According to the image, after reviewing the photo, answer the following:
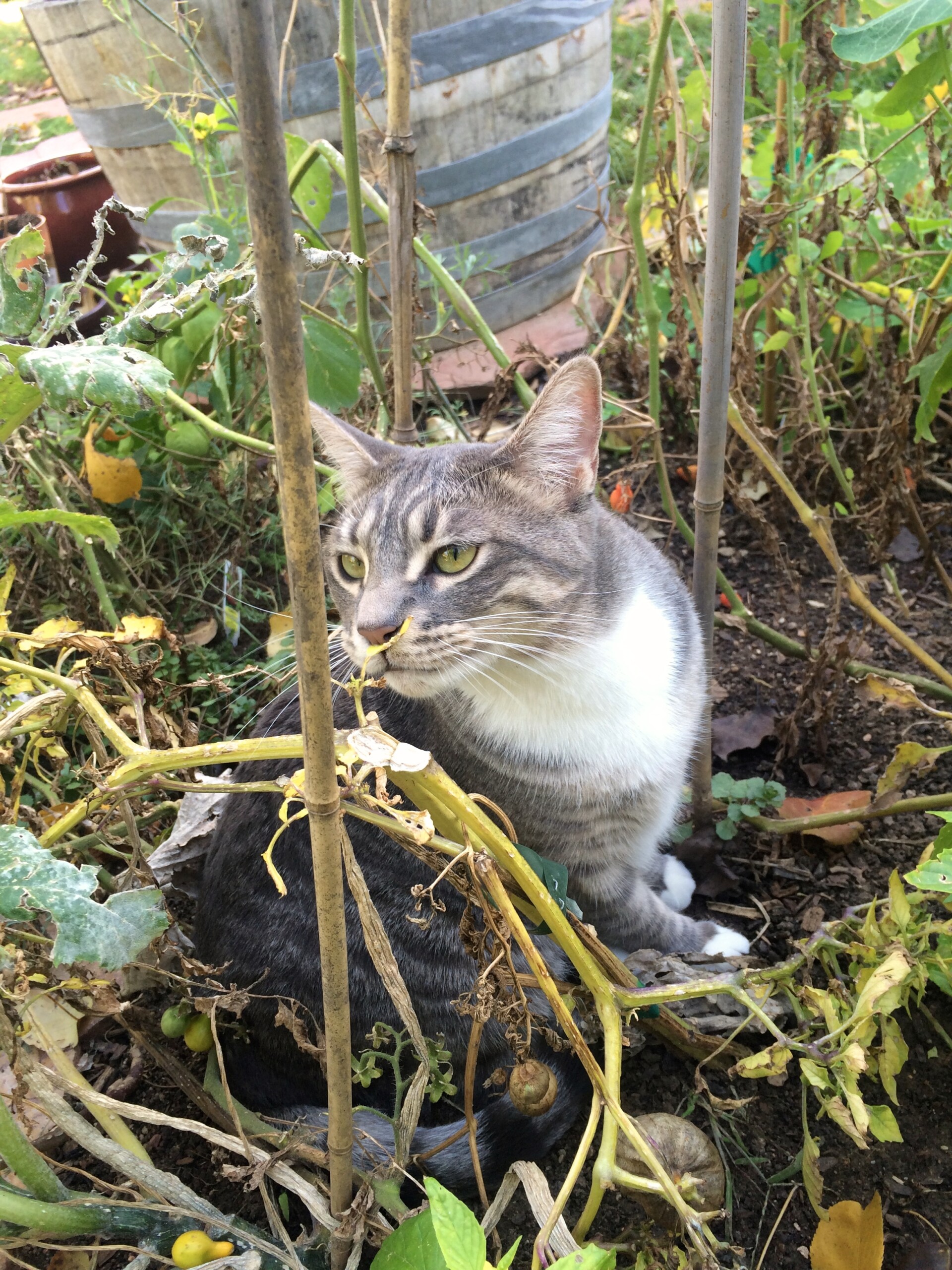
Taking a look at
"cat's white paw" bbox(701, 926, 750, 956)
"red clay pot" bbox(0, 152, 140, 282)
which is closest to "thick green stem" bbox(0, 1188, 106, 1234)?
"cat's white paw" bbox(701, 926, 750, 956)

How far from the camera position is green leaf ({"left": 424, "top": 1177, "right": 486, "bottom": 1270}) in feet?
2.91

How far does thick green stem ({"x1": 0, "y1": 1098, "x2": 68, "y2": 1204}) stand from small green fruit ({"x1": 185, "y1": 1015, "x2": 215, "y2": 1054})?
1.44 ft

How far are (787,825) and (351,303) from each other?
2.29m

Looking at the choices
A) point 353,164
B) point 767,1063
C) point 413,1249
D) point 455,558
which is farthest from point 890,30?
point 413,1249

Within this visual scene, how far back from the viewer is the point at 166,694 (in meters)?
1.68

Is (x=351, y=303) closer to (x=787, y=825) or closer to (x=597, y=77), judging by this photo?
(x=597, y=77)

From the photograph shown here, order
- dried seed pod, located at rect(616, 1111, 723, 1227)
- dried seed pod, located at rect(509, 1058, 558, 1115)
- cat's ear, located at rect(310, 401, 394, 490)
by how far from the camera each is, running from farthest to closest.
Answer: cat's ear, located at rect(310, 401, 394, 490)
dried seed pod, located at rect(616, 1111, 723, 1227)
dried seed pod, located at rect(509, 1058, 558, 1115)

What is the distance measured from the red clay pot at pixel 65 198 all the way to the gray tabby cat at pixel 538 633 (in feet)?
8.37

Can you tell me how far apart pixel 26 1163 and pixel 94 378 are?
0.99 metres

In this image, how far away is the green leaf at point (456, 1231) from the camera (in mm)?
887

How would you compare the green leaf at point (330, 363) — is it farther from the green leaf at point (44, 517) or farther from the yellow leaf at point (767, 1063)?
the yellow leaf at point (767, 1063)

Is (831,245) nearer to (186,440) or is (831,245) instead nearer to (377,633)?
(377,633)

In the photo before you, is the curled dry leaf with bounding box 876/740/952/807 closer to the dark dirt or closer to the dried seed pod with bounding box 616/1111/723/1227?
the dark dirt

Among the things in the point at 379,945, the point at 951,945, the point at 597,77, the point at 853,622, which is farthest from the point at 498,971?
the point at 597,77
